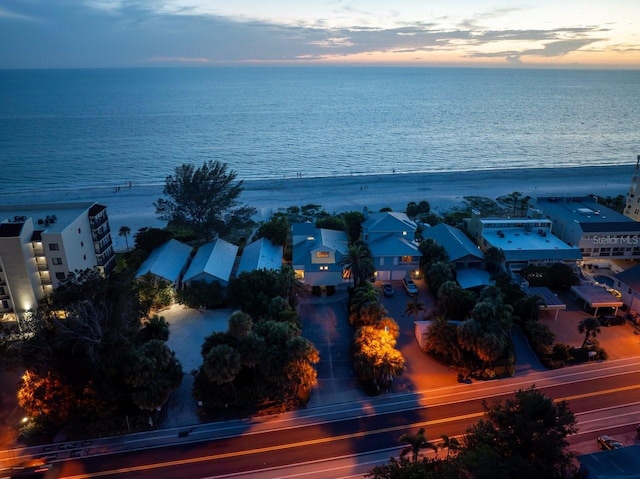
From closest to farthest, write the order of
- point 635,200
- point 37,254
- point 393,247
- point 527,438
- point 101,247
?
point 527,438, point 37,254, point 101,247, point 393,247, point 635,200

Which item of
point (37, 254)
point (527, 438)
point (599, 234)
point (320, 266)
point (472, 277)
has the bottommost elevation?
point (472, 277)

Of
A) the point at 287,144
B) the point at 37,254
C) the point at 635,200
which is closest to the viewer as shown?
the point at 37,254

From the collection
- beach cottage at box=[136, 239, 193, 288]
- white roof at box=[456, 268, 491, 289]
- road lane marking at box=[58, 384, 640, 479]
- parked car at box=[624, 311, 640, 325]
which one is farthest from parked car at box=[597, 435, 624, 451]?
beach cottage at box=[136, 239, 193, 288]

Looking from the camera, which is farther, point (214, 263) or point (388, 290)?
point (214, 263)

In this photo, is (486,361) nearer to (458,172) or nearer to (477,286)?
(477,286)

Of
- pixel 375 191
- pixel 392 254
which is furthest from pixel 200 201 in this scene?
pixel 375 191

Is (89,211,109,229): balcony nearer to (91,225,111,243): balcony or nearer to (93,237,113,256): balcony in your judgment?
(91,225,111,243): balcony

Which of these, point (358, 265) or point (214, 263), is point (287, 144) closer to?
point (214, 263)

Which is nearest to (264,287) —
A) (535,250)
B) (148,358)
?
(148,358)
